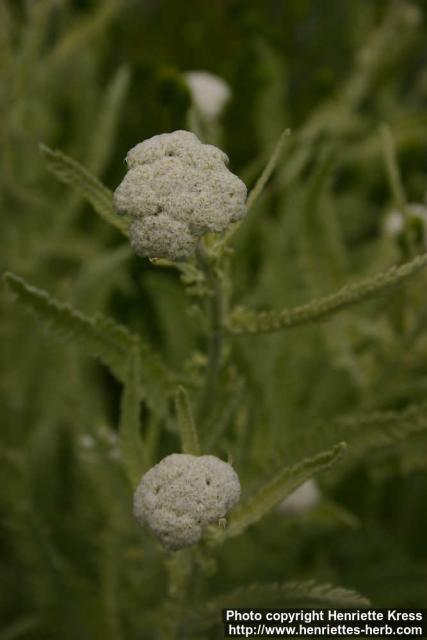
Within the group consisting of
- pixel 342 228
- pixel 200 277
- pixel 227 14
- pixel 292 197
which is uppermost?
pixel 227 14

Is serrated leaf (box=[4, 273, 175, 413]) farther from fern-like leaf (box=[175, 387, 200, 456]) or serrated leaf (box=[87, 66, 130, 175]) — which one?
serrated leaf (box=[87, 66, 130, 175])

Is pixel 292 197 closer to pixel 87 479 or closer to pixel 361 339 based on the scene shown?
pixel 361 339

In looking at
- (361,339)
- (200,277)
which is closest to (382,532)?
(361,339)

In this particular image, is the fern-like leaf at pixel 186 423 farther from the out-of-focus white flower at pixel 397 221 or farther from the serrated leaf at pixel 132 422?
the out-of-focus white flower at pixel 397 221

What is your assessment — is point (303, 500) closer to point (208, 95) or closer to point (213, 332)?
point (213, 332)

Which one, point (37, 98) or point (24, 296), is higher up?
point (37, 98)

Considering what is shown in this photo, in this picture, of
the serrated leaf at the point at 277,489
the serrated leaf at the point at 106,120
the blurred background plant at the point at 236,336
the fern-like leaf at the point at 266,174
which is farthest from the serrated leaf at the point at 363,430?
the serrated leaf at the point at 106,120

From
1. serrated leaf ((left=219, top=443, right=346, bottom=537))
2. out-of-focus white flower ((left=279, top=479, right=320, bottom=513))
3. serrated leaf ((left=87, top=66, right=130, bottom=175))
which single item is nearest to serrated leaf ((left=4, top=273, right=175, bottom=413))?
serrated leaf ((left=219, top=443, right=346, bottom=537))
